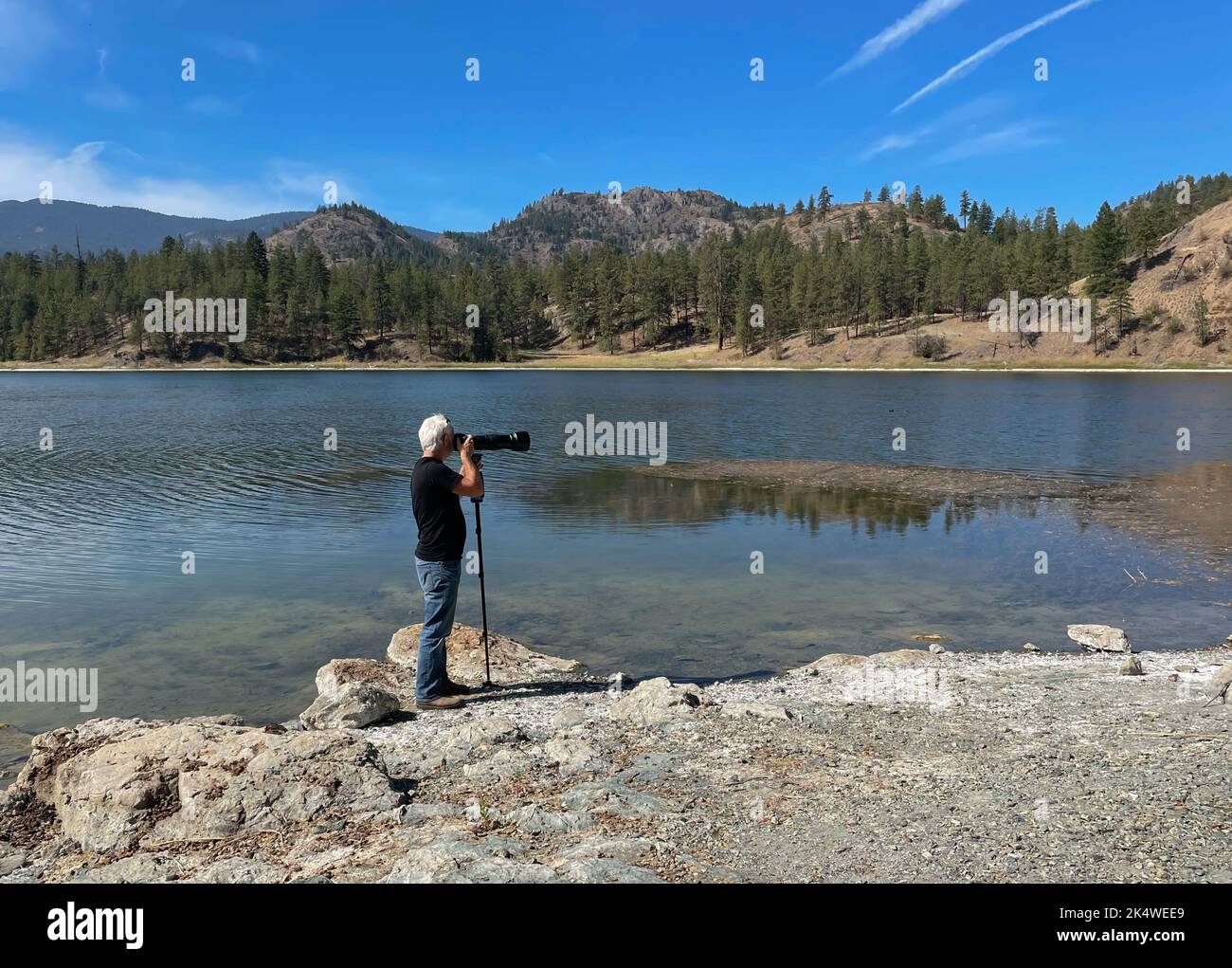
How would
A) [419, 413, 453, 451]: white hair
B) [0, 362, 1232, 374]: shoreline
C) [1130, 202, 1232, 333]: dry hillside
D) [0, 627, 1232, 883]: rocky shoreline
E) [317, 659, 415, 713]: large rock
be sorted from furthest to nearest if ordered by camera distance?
[1130, 202, 1232, 333]: dry hillside < [0, 362, 1232, 374]: shoreline < [317, 659, 415, 713]: large rock < [419, 413, 453, 451]: white hair < [0, 627, 1232, 883]: rocky shoreline

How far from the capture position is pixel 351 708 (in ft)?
30.7

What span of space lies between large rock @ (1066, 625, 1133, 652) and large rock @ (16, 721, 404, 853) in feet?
35.2

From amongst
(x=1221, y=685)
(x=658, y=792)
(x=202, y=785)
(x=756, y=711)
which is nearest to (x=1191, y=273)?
(x=1221, y=685)

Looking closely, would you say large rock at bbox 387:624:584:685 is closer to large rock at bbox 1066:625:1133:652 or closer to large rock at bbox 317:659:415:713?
large rock at bbox 317:659:415:713

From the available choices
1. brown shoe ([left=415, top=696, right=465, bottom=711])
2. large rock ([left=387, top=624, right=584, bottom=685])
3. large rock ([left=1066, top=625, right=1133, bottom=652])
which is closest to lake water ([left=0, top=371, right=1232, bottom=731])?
large rock ([left=1066, top=625, right=1133, bottom=652])

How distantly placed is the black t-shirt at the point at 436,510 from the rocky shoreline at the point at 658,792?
1715 mm

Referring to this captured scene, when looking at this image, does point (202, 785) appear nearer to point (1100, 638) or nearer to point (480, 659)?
point (480, 659)

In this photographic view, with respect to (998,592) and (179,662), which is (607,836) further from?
(998,592)

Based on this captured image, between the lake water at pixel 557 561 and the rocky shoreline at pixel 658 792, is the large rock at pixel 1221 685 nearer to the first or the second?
the rocky shoreline at pixel 658 792

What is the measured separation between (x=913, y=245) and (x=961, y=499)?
127880 millimetres

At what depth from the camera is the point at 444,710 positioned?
1000 centimetres

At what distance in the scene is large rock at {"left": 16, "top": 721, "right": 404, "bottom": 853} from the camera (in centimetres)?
650

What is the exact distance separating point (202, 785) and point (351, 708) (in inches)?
101
